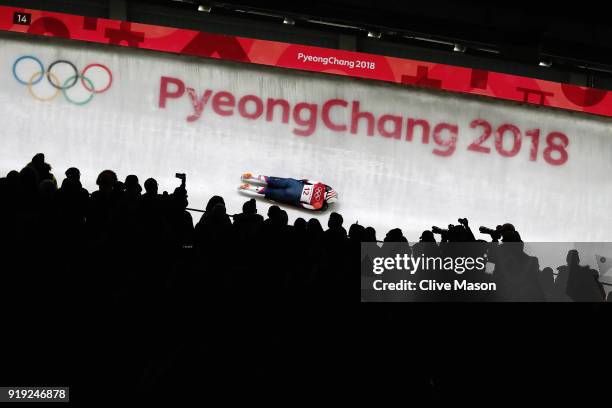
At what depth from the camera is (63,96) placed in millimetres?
10203

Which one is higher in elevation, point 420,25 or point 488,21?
point 488,21

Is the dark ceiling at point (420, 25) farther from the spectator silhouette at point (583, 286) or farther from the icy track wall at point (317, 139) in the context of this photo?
the spectator silhouette at point (583, 286)

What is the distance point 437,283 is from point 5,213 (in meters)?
2.38

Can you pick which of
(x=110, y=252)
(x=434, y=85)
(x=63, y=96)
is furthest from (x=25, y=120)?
(x=110, y=252)

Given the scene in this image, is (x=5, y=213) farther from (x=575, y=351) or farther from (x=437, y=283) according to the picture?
(x=575, y=351)

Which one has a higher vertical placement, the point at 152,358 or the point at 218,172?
the point at 218,172

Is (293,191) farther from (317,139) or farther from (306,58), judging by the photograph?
(306,58)

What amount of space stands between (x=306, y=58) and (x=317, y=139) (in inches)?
44.2

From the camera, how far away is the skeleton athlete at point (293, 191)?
9906mm

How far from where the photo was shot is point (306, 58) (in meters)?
10.4

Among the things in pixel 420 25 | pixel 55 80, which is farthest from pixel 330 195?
pixel 55 80

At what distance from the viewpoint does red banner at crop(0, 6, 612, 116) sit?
9.95 meters

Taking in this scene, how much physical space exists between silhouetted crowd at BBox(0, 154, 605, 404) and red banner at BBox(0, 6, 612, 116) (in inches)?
232

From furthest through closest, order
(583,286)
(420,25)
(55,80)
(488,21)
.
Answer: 1. (488,21)
2. (420,25)
3. (55,80)
4. (583,286)
